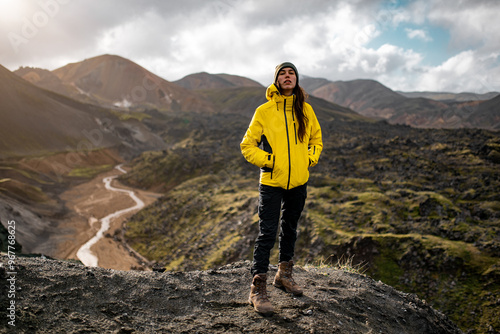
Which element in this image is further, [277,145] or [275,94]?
[275,94]

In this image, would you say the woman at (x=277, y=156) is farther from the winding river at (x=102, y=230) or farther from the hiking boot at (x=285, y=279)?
the winding river at (x=102, y=230)

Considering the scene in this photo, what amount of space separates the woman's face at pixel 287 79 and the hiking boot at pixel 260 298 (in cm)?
283

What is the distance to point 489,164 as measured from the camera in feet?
81.4

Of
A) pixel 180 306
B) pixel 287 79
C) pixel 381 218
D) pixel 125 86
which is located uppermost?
pixel 125 86

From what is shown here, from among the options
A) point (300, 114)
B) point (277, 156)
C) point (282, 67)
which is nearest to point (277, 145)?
point (277, 156)

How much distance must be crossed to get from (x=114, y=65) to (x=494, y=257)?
181 meters

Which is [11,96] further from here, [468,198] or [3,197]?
[468,198]

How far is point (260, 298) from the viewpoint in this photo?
169 inches

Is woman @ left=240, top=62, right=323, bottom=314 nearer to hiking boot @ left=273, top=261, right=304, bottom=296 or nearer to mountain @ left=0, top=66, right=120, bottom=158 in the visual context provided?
hiking boot @ left=273, top=261, right=304, bottom=296

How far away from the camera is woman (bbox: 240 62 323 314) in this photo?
4320 millimetres

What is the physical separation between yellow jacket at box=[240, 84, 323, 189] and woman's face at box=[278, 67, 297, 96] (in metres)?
0.12

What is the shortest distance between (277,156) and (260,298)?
6.71ft

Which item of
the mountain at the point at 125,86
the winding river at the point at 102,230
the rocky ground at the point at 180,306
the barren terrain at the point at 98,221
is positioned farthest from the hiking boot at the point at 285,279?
the mountain at the point at 125,86

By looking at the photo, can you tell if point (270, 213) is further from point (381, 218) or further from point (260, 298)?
point (381, 218)
